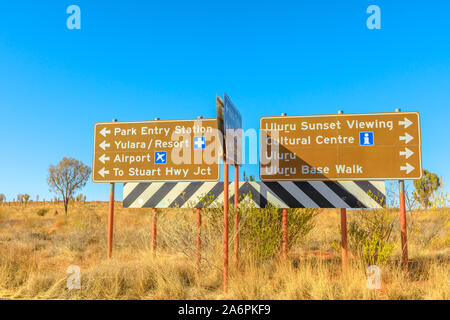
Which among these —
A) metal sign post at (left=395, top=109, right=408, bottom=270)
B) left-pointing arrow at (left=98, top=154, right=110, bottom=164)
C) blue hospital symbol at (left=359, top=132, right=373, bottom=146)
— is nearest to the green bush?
metal sign post at (left=395, top=109, right=408, bottom=270)

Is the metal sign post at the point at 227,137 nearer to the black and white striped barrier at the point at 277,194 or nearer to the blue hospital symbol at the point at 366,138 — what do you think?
the black and white striped barrier at the point at 277,194

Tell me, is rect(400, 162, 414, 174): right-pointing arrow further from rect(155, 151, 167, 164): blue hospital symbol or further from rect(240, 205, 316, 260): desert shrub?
rect(155, 151, 167, 164): blue hospital symbol

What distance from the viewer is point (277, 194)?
7098 millimetres

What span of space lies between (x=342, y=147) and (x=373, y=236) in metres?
1.86

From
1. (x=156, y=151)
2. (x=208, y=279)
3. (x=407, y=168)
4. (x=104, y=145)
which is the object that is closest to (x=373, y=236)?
(x=407, y=168)

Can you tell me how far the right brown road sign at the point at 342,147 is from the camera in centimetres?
668

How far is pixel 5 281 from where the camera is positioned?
6.21m

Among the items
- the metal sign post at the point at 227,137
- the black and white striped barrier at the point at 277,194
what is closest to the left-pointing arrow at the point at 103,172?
the black and white striped barrier at the point at 277,194

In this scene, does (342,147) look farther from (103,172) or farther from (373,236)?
(103,172)

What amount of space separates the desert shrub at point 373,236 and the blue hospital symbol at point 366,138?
1394mm
